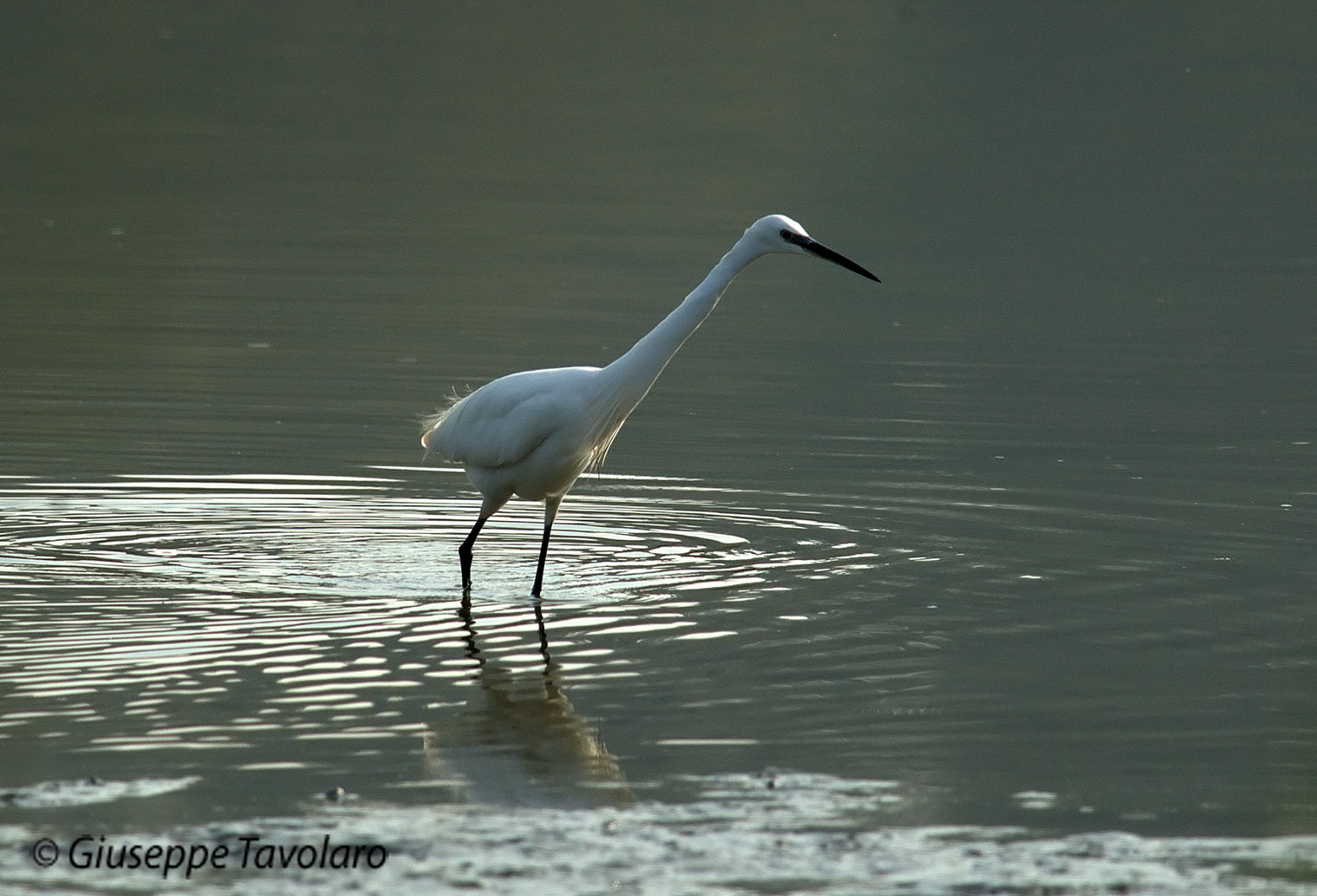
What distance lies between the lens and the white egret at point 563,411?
10.1 meters

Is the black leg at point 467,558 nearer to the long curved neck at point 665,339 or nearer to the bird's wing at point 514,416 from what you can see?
the bird's wing at point 514,416

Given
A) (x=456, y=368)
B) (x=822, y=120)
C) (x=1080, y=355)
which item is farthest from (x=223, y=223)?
(x=822, y=120)

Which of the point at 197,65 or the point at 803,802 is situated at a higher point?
the point at 197,65

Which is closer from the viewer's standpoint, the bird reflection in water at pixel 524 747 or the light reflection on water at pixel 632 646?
the bird reflection in water at pixel 524 747

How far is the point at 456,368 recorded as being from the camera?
57.9 feet

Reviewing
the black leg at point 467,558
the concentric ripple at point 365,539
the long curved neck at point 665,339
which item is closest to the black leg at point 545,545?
the concentric ripple at point 365,539

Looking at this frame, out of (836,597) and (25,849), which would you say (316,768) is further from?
(836,597)

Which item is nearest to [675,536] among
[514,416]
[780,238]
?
[514,416]

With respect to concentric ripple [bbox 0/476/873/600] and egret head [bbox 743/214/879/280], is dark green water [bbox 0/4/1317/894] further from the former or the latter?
egret head [bbox 743/214/879/280]

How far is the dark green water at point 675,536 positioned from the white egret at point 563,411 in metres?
0.55

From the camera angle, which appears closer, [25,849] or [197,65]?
[25,849]

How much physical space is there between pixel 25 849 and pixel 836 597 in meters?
5.04

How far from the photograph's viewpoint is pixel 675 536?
1185cm

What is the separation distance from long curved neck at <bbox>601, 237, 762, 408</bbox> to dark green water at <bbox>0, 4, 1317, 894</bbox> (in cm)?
103
